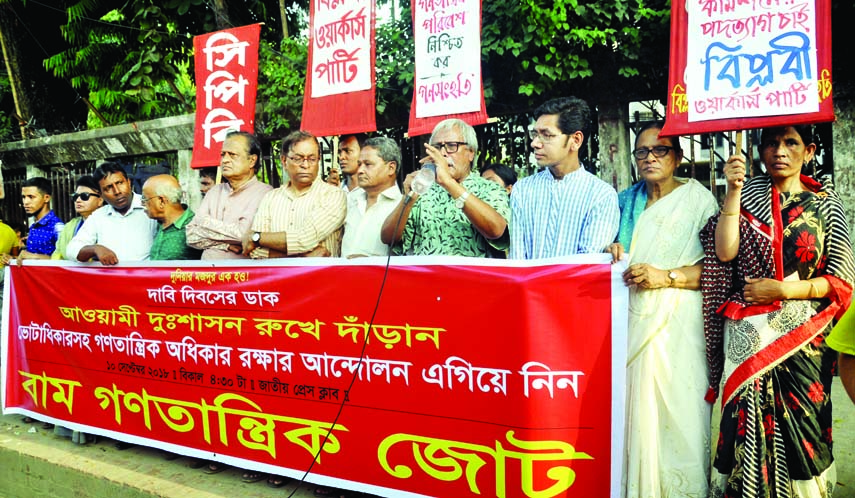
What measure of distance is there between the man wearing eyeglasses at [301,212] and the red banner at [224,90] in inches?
58.8

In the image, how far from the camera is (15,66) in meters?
11.5

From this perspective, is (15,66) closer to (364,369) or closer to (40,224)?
(40,224)

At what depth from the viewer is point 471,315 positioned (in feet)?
8.94

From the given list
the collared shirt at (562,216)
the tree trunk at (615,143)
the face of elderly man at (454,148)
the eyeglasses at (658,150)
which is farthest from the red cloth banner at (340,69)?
the eyeglasses at (658,150)

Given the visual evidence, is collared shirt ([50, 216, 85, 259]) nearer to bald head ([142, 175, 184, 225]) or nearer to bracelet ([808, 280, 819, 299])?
bald head ([142, 175, 184, 225])

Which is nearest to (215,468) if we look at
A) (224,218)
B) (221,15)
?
(224,218)

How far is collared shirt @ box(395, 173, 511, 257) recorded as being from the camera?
3.09 meters

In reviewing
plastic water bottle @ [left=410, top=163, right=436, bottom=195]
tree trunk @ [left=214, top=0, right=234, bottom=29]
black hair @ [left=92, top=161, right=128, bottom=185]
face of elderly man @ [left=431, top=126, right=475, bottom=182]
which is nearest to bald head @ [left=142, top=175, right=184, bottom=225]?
black hair @ [left=92, top=161, right=128, bottom=185]

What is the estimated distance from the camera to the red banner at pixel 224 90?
195 inches

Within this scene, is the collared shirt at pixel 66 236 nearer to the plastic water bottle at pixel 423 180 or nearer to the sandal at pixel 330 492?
the sandal at pixel 330 492

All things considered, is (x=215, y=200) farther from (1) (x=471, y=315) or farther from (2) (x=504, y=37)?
(2) (x=504, y=37)

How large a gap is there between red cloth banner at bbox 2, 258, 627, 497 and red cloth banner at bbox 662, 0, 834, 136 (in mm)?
917

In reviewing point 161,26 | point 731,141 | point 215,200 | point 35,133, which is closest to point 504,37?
point 731,141

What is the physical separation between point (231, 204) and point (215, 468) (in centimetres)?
141
